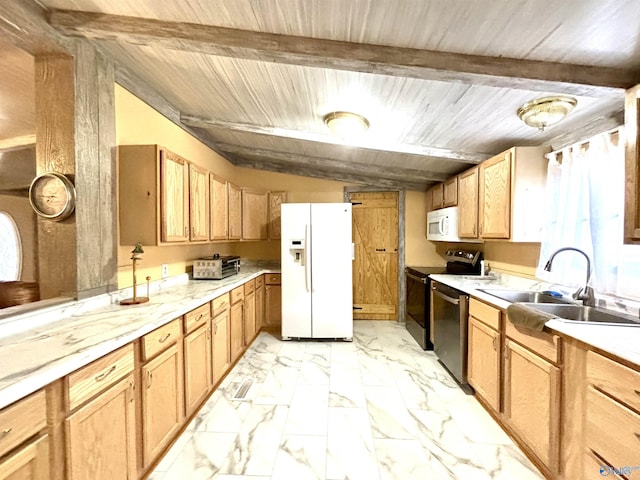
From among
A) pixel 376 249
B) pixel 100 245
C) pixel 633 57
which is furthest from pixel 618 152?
pixel 100 245

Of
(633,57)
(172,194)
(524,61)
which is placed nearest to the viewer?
(633,57)

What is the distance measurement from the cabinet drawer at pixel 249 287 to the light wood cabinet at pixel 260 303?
16 centimetres

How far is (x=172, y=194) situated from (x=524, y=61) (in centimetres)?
242

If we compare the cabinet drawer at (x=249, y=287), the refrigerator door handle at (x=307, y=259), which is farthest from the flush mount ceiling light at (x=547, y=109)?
the cabinet drawer at (x=249, y=287)

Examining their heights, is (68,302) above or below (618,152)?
below

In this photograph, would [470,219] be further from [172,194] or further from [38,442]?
[38,442]

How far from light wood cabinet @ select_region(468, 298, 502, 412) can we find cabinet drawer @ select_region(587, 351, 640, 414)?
2.24 feet

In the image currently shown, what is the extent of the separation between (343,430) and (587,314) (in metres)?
1.80

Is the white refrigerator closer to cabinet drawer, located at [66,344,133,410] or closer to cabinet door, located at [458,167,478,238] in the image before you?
cabinet door, located at [458,167,478,238]

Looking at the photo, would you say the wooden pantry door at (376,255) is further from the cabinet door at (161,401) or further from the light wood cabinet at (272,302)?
the cabinet door at (161,401)

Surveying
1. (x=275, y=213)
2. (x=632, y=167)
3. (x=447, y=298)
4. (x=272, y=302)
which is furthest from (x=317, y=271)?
(x=632, y=167)

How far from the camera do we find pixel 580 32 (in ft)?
3.98

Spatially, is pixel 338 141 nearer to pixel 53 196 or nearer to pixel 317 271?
pixel 317 271

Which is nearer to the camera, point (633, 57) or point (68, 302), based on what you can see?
point (633, 57)
